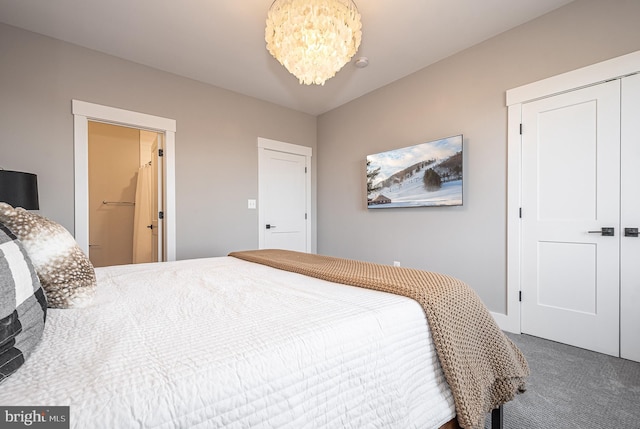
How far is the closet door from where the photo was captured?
1.95 meters

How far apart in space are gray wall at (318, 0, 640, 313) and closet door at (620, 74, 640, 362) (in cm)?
41

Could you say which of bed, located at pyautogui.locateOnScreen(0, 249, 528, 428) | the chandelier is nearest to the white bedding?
bed, located at pyautogui.locateOnScreen(0, 249, 528, 428)

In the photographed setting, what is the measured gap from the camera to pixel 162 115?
10.2 ft

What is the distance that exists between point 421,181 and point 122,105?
10.5 ft

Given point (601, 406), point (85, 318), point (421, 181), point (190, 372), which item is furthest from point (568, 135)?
point (85, 318)

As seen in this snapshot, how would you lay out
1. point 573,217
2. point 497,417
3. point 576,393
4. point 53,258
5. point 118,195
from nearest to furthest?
point 53,258 → point 497,417 → point 576,393 → point 573,217 → point 118,195

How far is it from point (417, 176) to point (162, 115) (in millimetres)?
2873

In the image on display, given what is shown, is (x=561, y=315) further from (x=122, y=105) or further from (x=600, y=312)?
(x=122, y=105)

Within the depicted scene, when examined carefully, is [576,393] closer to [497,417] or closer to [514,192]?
[497,417]

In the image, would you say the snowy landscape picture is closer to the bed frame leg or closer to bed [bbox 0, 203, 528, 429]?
bed [bbox 0, 203, 528, 429]

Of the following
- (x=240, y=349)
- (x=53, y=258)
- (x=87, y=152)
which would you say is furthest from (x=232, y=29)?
(x=240, y=349)

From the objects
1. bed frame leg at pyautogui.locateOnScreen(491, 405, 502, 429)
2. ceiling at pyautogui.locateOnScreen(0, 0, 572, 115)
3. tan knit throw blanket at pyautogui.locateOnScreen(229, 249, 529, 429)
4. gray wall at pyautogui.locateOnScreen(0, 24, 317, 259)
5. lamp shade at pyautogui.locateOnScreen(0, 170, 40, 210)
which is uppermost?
ceiling at pyautogui.locateOnScreen(0, 0, 572, 115)

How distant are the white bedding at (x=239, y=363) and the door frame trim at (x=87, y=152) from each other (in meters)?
1.96

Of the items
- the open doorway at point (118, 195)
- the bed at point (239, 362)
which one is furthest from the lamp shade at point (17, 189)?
the open doorway at point (118, 195)
